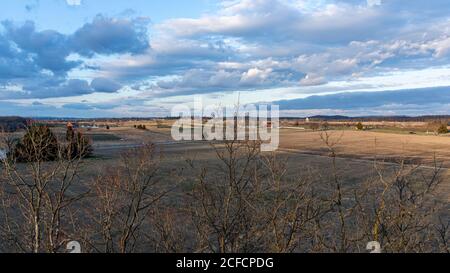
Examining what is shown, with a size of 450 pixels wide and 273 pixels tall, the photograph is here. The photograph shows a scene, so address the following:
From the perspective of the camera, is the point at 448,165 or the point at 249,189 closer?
the point at 249,189

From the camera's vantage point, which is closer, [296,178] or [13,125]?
[296,178]

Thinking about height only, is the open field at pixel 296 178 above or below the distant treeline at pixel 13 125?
below

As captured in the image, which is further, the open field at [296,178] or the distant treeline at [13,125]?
the distant treeline at [13,125]

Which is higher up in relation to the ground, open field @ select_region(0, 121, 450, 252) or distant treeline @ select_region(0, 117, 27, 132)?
distant treeline @ select_region(0, 117, 27, 132)

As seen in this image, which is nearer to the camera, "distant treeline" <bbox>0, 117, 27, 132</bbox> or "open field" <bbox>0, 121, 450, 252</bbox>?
"open field" <bbox>0, 121, 450, 252</bbox>

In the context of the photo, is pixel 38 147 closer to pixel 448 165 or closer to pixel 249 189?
pixel 249 189

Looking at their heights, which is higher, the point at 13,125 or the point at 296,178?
the point at 13,125
